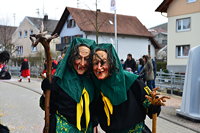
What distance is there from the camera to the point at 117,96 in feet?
10.1

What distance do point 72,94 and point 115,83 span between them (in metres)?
0.47

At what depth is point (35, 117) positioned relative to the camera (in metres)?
7.73

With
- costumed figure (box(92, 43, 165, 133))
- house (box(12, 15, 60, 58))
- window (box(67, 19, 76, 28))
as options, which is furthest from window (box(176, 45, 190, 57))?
costumed figure (box(92, 43, 165, 133))

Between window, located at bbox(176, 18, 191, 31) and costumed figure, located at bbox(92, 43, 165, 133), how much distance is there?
79.6ft

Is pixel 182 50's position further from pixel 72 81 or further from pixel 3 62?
pixel 72 81

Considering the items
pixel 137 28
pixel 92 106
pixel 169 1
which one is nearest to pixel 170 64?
pixel 169 1

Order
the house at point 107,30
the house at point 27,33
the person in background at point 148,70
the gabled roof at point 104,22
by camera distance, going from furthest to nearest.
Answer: the house at point 27,33 → the house at point 107,30 → the gabled roof at point 104,22 → the person in background at point 148,70

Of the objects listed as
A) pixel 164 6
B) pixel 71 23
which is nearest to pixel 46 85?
pixel 164 6

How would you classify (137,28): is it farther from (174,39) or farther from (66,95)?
(66,95)

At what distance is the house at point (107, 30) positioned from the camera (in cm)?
3156

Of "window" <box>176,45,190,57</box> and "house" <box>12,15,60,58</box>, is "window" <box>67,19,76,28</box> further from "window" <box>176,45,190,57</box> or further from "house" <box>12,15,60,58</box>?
"window" <box>176,45,190,57</box>

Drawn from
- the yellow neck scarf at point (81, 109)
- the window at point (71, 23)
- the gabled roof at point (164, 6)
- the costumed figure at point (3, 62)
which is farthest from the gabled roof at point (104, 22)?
the yellow neck scarf at point (81, 109)

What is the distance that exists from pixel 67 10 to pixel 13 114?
25118 mm

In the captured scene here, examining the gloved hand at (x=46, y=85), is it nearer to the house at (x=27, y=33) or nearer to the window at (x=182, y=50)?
the window at (x=182, y=50)
